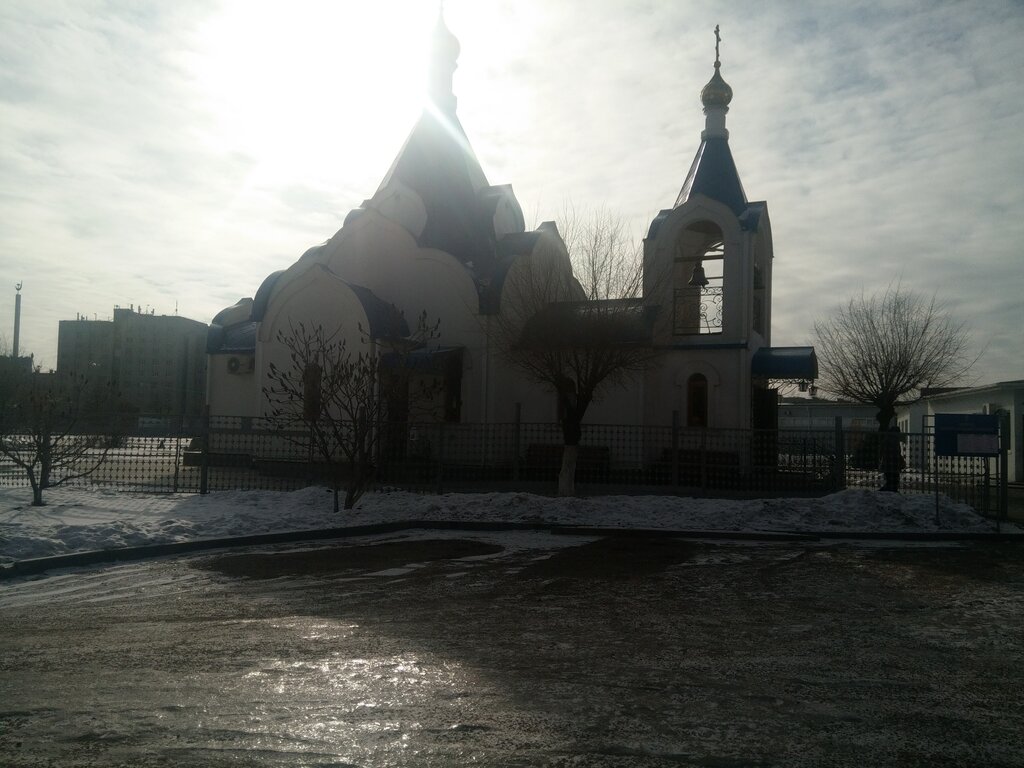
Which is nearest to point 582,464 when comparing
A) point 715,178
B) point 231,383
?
point 715,178

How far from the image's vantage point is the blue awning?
21.7 metres

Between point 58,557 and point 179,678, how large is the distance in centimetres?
483

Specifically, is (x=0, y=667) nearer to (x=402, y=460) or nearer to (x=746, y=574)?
(x=746, y=574)

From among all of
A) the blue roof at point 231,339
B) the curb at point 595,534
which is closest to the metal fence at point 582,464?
the curb at point 595,534

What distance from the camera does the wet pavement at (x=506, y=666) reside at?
4.10 m

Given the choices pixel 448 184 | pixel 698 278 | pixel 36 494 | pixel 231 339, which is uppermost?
pixel 448 184

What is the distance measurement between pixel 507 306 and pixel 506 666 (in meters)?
16.2

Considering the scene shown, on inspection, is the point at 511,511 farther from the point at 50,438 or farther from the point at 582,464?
the point at 50,438

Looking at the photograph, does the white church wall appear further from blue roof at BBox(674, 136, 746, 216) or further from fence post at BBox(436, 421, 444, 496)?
blue roof at BBox(674, 136, 746, 216)

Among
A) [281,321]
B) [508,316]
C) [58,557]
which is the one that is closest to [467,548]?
[58,557]

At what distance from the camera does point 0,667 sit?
532 cm

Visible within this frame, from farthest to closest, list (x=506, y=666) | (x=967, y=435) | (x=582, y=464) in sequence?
(x=582, y=464)
(x=967, y=435)
(x=506, y=666)

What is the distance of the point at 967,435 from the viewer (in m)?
13.8

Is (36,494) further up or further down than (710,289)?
further down
